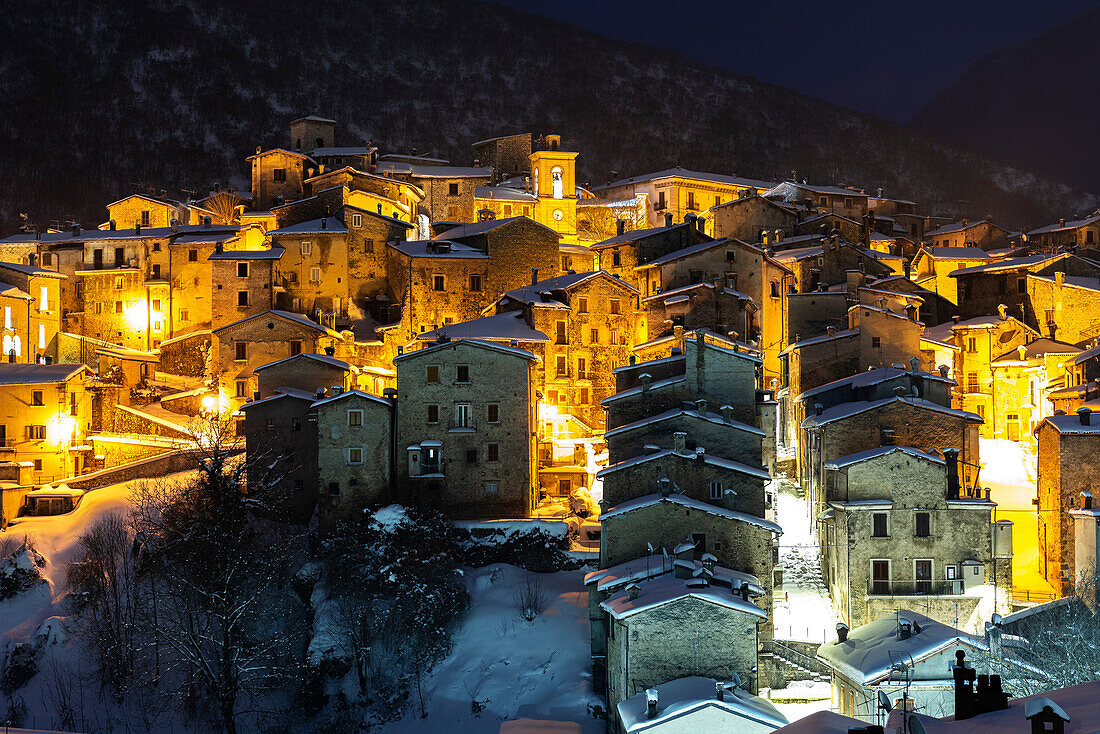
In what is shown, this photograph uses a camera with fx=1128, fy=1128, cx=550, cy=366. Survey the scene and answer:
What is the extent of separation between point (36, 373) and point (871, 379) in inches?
1287

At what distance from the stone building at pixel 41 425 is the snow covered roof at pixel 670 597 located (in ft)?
86.9

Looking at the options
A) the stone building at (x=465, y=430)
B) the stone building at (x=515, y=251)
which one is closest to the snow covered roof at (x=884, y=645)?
the stone building at (x=465, y=430)

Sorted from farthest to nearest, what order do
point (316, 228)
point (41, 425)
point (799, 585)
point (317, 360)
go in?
point (316, 228)
point (41, 425)
point (317, 360)
point (799, 585)

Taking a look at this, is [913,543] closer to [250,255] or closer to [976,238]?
[250,255]

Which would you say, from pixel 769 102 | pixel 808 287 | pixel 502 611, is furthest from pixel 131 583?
pixel 769 102

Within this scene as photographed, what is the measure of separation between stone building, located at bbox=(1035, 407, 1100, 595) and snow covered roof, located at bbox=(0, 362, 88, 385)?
1457 inches

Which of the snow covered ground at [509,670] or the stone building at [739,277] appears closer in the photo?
the snow covered ground at [509,670]

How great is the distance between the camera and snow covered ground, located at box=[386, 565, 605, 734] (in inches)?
1281

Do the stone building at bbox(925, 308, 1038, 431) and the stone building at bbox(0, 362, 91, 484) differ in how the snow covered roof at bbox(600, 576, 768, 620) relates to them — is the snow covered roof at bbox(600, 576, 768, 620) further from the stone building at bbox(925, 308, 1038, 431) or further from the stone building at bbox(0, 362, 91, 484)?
the stone building at bbox(0, 362, 91, 484)

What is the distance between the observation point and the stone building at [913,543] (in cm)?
3231

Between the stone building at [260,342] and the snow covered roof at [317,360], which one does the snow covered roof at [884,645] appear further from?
the stone building at [260,342]

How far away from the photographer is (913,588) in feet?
106

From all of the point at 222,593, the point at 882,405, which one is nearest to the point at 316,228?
the point at 222,593

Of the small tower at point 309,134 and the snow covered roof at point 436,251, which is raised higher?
the small tower at point 309,134
